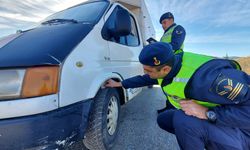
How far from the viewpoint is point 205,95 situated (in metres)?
1.54

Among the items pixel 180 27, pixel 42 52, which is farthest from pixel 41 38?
pixel 180 27

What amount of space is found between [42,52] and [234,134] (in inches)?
64.4

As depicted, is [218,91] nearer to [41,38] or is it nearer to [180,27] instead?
[41,38]

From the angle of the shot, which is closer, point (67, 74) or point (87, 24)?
point (67, 74)

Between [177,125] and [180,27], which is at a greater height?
[180,27]

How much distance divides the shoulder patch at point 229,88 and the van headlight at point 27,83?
3.72ft

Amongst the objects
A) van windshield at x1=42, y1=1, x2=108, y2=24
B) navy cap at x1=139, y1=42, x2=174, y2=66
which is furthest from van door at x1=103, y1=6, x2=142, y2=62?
navy cap at x1=139, y1=42, x2=174, y2=66

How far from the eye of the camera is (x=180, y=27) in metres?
3.62

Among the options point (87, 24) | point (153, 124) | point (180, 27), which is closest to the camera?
point (87, 24)

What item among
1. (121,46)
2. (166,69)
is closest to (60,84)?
(166,69)

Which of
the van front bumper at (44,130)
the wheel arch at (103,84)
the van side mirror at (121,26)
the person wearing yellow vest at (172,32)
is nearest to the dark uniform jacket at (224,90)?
the wheel arch at (103,84)

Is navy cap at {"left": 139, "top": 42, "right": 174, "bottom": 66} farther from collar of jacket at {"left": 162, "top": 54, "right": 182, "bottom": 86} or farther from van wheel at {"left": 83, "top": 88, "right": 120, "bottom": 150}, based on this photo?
van wheel at {"left": 83, "top": 88, "right": 120, "bottom": 150}

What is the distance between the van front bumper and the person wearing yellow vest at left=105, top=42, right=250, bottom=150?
2.40 ft

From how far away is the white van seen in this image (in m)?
1.43
